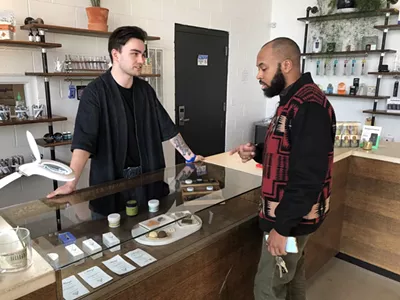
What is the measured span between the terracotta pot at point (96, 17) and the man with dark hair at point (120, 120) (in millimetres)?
1398

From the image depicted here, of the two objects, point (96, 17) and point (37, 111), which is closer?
point (37, 111)

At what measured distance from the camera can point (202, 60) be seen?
463cm

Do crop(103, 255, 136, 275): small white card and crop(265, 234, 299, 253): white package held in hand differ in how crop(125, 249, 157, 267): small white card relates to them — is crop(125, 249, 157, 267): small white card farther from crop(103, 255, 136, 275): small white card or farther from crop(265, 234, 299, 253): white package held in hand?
crop(265, 234, 299, 253): white package held in hand

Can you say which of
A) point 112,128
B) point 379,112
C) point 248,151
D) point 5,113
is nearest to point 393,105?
point 379,112

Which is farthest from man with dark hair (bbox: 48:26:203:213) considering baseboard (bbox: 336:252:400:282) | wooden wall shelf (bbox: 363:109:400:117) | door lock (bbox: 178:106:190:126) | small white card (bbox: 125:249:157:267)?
wooden wall shelf (bbox: 363:109:400:117)

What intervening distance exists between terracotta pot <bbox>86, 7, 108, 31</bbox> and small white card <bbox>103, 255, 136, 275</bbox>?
2605 millimetres

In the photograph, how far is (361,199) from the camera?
2.74 metres

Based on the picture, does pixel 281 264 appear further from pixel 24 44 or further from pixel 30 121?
pixel 24 44

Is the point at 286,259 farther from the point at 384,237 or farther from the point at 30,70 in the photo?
the point at 30,70

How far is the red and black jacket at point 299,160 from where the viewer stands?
1318mm

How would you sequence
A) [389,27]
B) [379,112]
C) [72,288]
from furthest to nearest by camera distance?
1. [379,112]
2. [389,27]
3. [72,288]

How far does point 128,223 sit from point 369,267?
2.29 m

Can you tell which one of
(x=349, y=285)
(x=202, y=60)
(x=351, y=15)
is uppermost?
(x=351, y=15)

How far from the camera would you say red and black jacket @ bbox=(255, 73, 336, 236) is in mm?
1318
